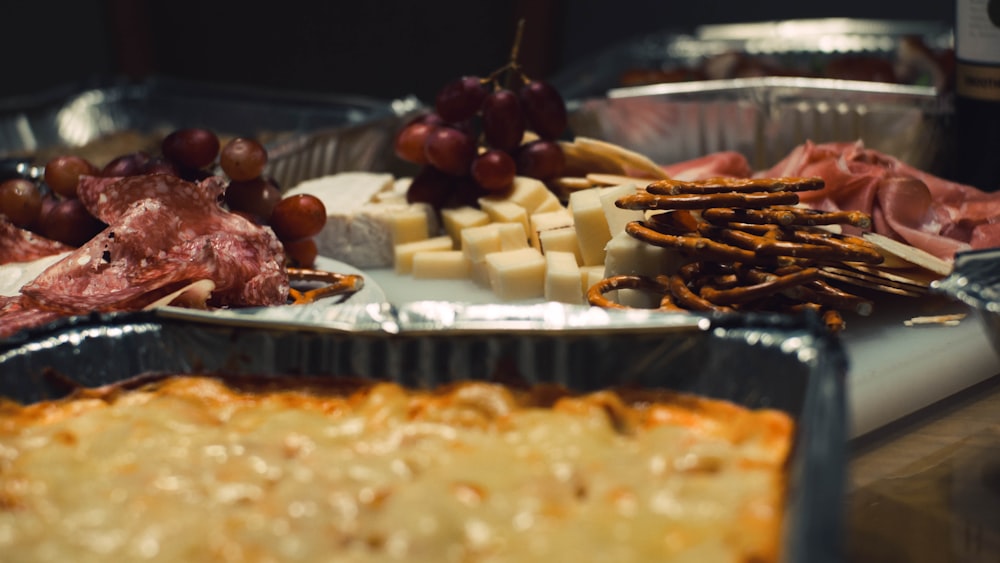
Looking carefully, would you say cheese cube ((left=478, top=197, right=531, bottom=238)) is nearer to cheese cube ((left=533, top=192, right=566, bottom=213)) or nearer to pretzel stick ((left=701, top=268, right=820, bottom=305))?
cheese cube ((left=533, top=192, right=566, bottom=213))

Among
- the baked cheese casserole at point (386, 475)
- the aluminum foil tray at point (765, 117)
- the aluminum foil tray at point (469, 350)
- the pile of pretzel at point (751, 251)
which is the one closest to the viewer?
the baked cheese casserole at point (386, 475)

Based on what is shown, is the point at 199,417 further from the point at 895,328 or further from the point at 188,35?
the point at 188,35

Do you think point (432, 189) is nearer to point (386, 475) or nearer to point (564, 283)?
point (564, 283)

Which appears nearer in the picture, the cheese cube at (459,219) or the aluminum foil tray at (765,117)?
the cheese cube at (459,219)

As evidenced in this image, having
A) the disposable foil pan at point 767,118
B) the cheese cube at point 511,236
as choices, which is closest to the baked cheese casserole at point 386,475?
the cheese cube at point 511,236

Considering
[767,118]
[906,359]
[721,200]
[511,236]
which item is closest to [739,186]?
[721,200]

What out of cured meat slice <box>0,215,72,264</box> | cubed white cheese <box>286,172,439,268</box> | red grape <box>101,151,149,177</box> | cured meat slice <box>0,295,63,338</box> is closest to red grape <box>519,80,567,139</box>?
cubed white cheese <box>286,172,439,268</box>

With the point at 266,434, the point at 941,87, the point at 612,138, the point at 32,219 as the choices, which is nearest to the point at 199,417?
the point at 266,434

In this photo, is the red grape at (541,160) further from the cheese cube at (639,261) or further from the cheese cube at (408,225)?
the cheese cube at (639,261)
